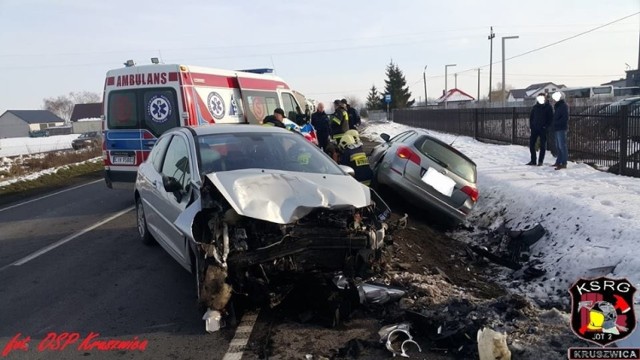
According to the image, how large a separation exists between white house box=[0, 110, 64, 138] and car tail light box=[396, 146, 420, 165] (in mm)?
104405

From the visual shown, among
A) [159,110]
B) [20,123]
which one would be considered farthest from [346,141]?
[20,123]

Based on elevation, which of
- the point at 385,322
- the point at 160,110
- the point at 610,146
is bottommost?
the point at 385,322

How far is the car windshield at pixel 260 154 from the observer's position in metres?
5.04

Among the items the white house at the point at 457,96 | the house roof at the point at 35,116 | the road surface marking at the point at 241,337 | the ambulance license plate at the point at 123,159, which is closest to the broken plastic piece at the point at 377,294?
the road surface marking at the point at 241,337

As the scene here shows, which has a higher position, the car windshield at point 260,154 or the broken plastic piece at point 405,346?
the car windshield at point 260,154

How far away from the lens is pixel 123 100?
956 centimetres

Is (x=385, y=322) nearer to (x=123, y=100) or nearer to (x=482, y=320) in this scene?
(x=482, y=320)

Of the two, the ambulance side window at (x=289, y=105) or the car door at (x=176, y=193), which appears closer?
the car door at (x=176, y=193)

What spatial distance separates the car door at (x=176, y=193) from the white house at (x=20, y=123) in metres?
105

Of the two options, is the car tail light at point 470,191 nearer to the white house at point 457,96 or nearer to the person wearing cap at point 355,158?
the person wearing cap at point 355,158

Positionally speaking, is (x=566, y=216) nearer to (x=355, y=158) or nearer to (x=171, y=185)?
(x=355, y=158)

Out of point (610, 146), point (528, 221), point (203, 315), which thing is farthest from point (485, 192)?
point (203, 315)

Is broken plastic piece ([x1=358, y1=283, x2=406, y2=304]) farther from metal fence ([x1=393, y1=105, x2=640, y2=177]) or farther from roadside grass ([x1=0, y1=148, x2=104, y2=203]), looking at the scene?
roadside grass ([x1=0, y1=148, x2=104, y2=203])

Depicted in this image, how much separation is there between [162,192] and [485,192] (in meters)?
6.13
